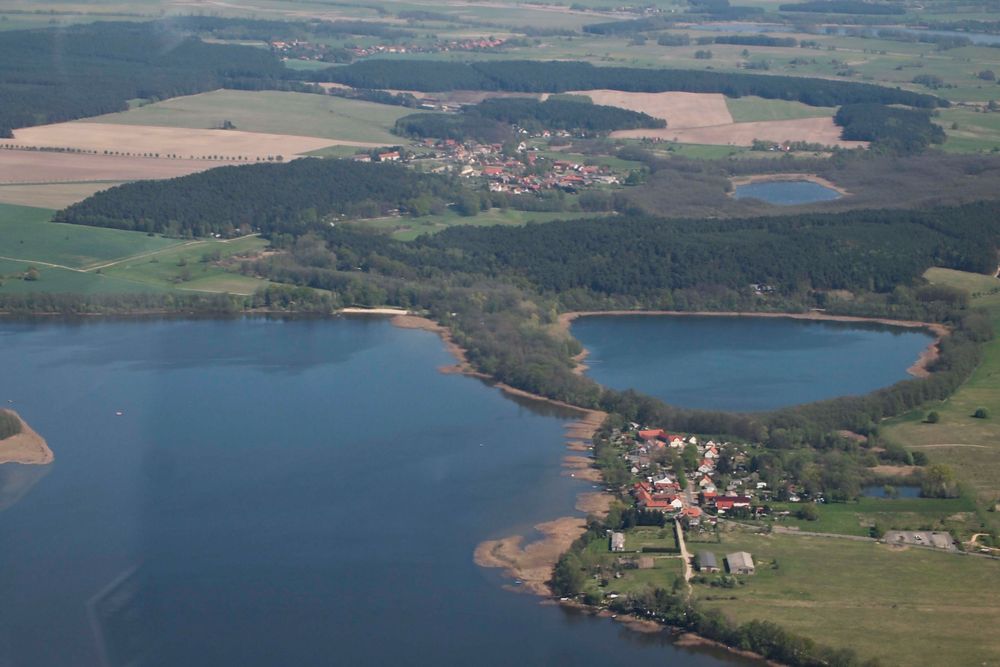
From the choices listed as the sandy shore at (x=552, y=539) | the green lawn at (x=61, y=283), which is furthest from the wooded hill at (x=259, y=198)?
the sandy shore at (x=552, y=539)

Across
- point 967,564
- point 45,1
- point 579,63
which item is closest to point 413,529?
point 967,564

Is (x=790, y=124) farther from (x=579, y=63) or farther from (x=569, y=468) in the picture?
(x=569, y=468)

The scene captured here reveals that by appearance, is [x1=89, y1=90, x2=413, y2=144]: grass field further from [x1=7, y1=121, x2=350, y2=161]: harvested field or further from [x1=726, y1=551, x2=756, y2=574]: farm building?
[x1=726, y1=551, x2=756, y2=574]: farm building

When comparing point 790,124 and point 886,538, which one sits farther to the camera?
point 790,124

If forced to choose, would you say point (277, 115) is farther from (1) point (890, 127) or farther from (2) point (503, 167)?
(1) point (890, 127)

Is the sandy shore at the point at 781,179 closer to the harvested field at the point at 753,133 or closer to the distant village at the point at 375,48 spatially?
the harvested field at the point at 753,133

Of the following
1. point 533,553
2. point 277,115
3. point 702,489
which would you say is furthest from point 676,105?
point 533,553

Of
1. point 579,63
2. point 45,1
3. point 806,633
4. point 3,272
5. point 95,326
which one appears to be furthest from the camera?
point 45,1
